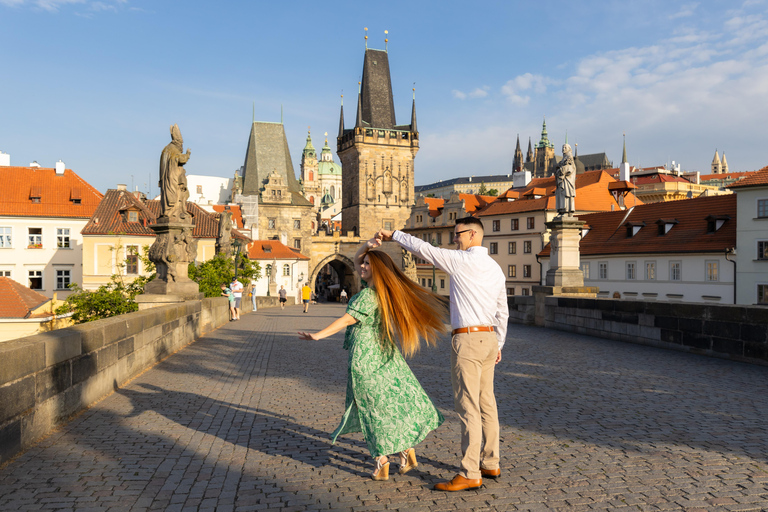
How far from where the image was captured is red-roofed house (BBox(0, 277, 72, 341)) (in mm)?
25984

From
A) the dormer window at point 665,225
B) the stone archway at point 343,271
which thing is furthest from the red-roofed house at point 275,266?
the dormer window at point 665,225

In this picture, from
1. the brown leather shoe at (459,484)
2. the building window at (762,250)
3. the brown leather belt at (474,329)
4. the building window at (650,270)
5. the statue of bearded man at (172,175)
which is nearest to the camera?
the brown leather shoe at (459,484)

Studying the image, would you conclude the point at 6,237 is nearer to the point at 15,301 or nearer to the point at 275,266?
the point at 275,266

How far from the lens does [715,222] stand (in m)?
38.4

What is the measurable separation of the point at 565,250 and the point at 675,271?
91.7ft

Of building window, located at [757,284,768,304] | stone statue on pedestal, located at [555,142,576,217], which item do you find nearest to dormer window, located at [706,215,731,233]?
building window, located at [757,284,768,304]

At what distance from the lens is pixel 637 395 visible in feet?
22.3

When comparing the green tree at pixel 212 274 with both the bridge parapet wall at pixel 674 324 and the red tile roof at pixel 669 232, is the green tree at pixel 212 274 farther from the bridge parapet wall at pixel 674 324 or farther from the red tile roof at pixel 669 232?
the red tile roof at pixel 669 232

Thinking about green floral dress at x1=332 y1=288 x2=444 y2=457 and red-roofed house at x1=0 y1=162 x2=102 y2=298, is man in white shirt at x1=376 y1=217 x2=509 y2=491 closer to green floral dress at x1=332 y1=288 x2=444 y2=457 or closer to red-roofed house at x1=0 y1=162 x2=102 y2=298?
green floral dress at x1=332 y1=288 x2=444 y2=457

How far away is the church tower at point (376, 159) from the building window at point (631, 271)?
113 feet

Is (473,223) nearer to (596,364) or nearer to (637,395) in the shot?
(637,395)

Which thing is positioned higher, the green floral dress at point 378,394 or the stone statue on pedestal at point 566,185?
the stone statue on pedestal at point 566,185

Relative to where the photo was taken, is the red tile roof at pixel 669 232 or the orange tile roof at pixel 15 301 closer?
the orange tile roof at pixel 15 301

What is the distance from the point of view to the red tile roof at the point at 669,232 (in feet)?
124
